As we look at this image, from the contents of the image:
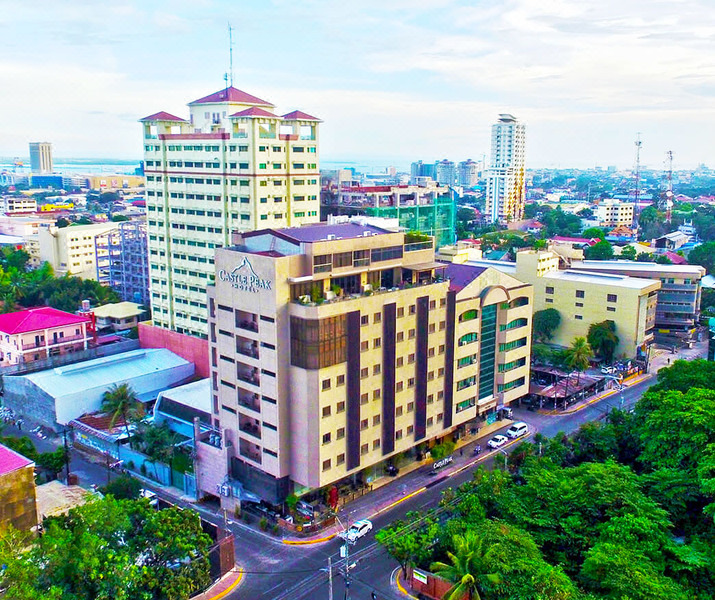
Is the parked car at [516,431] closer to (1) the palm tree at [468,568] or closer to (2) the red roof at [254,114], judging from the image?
(1) the palm tree at [468,568]

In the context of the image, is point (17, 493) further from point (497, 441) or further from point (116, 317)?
point (116, 317)

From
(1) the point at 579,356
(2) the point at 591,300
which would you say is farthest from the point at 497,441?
(2) the point at 591,300

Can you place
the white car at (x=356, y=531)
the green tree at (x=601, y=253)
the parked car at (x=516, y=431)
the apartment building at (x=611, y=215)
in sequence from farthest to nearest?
the apartment building at (x=611, y=215), the green tree at (x=601, y=253), the parked car at (x=516, y=431), the white car at (x=356, y=531)

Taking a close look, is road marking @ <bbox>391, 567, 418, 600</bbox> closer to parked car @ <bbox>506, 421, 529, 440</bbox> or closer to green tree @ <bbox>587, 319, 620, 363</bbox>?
parked car @ <bbox>506, 421, 529, 440</bbox>

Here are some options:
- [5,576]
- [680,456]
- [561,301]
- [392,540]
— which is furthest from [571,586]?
[561,301]

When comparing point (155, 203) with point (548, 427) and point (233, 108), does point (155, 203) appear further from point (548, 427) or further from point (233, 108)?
point (548, 427)

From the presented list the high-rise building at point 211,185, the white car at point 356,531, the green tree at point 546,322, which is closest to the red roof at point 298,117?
the high-rise building at point 211,185
